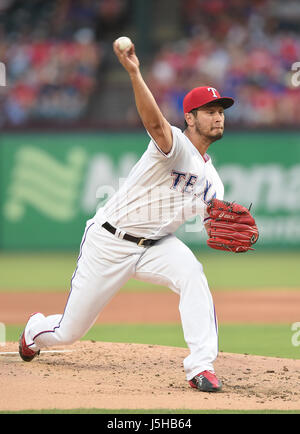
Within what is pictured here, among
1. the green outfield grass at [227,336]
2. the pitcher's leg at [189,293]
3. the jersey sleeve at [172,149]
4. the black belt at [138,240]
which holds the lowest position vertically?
the green outfield grass at [227,336]

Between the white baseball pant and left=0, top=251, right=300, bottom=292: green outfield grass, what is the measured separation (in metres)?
5.10

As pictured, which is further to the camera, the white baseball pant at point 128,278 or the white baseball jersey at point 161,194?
the white baseball jersey at point 161,194

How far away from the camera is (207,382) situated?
15.9 ft

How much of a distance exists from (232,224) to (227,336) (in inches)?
92.1

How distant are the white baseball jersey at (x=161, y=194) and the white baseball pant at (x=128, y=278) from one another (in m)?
0.13

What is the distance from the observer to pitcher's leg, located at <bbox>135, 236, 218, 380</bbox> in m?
4.93

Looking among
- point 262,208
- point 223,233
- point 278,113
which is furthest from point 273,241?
point 223,233

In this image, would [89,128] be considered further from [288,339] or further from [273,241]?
[288,339]

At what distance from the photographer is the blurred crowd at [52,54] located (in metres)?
16.2

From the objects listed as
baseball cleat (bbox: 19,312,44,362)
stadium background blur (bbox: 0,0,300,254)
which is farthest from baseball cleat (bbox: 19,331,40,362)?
stadium background blur (bbox: 0,0,300,254)

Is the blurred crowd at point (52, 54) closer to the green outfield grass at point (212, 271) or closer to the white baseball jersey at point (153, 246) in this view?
the green outfield grass at point (212, 271)

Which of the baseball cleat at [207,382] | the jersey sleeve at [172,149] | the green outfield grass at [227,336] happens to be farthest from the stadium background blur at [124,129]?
the jersey sleeve at [172,149]

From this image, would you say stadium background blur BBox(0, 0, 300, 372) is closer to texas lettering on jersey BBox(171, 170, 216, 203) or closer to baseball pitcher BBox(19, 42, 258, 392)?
baseball pitcher BBox(19, 42, 258, 392)

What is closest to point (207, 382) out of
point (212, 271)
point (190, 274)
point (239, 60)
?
point (190, 274)
